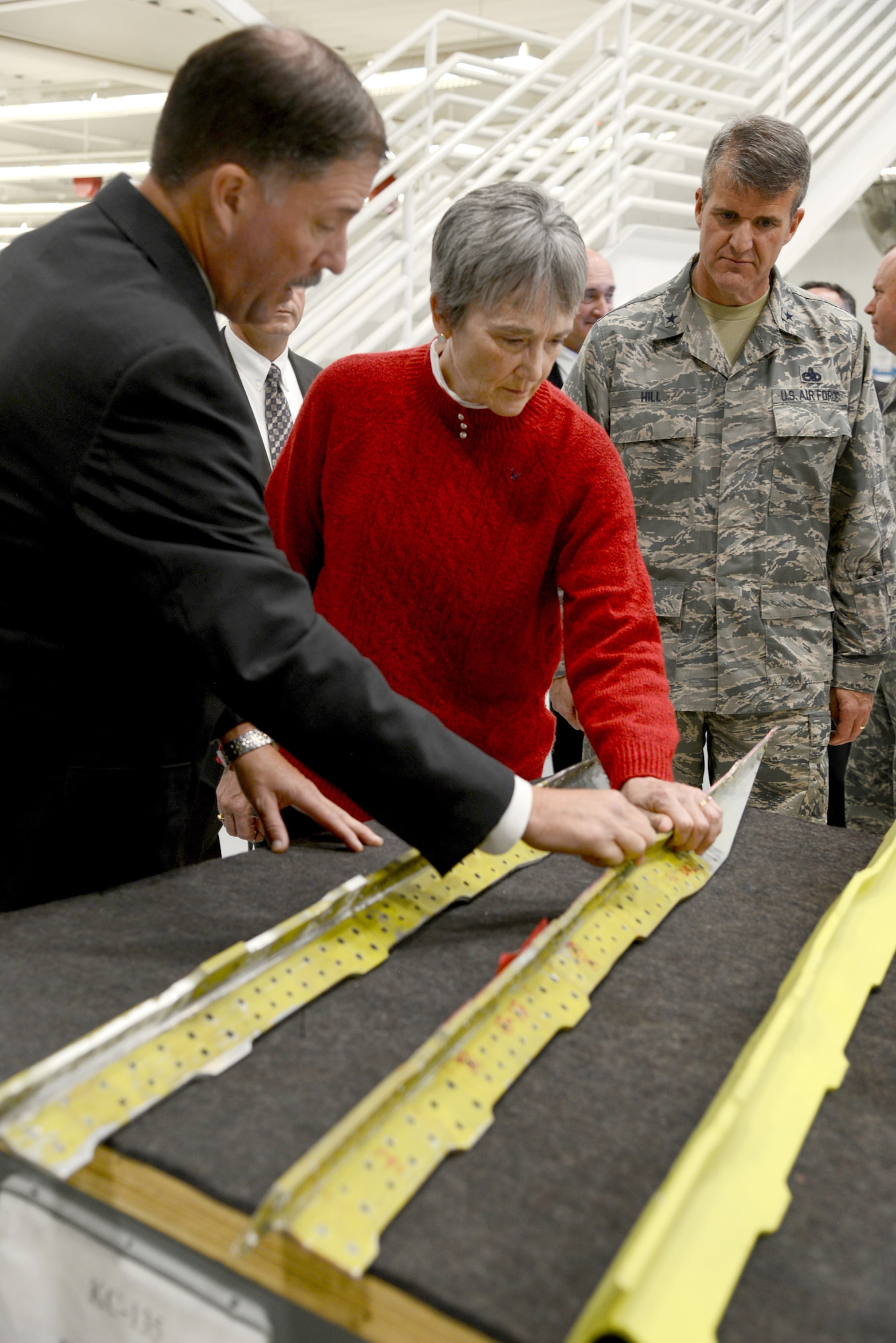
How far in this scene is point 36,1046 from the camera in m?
0.89

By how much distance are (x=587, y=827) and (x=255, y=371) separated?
1771 mm

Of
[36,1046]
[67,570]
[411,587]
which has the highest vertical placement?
[67,570]

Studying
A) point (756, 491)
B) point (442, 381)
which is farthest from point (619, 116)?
point (442, 381)

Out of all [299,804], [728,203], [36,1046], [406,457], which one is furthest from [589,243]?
[36,1046]

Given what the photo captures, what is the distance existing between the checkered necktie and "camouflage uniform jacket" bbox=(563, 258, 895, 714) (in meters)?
0.80

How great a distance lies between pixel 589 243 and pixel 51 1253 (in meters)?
5.00

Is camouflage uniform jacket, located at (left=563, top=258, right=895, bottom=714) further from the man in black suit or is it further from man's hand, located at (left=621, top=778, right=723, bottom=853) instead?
the man in black suit

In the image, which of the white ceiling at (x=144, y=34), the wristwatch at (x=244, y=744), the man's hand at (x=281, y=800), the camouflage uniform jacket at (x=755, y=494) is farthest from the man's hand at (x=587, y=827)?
the white ceiling at (x=144, y=34)

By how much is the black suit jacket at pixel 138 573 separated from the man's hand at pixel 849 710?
1.48 meters

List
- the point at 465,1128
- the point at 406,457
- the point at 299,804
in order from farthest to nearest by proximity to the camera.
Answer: the point at 406,457 → the point at 299,804 → the point at 465,1128

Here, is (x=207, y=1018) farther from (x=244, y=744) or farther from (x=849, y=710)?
(x=849, y=710)

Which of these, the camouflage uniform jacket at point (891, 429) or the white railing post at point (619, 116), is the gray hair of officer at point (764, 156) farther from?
the white railing post at point (619, 116)

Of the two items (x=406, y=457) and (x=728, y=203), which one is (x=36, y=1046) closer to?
(x=406, y=457)

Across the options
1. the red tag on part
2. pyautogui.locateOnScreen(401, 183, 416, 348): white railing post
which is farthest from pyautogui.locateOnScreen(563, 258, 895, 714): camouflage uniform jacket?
pyautogui.locateOnScreen(401, 183, 416, 348): white railing post
